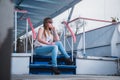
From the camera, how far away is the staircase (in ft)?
12.2

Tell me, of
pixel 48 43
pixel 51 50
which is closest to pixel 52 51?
pixel 51 50

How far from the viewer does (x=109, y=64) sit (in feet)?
14.1

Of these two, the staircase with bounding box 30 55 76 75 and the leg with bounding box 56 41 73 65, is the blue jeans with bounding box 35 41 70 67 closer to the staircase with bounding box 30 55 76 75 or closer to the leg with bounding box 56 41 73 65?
the leg with bounding box 56 41 73 65

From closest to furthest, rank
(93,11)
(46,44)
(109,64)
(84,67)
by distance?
(46,44), (84,67), (109,64), (93,11)

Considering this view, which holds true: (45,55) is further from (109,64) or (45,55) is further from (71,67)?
→ (109,64)

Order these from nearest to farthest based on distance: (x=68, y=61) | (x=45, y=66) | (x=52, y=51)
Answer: (x=52, y=51) < (x=45, y=66) < (x=68, y=61)

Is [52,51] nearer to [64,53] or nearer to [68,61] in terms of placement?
[64,53]

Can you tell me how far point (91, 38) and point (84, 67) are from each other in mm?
1431

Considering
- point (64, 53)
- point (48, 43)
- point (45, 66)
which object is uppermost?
point (48, 43)

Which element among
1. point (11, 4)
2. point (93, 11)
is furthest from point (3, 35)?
point (93, 11)

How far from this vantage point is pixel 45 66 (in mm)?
3688

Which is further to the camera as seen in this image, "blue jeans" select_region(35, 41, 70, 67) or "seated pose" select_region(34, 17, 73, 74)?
"seated pose" select_region(34, 17, 73, 74)

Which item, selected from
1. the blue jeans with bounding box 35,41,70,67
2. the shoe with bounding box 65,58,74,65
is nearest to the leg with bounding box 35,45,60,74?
the blue jeans with bounding box 35,41,70,67

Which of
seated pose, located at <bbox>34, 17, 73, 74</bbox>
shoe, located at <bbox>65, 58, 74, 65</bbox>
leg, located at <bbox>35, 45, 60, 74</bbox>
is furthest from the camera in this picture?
shoe, located at <bbox>65, 58, 74, 65</bbox>
